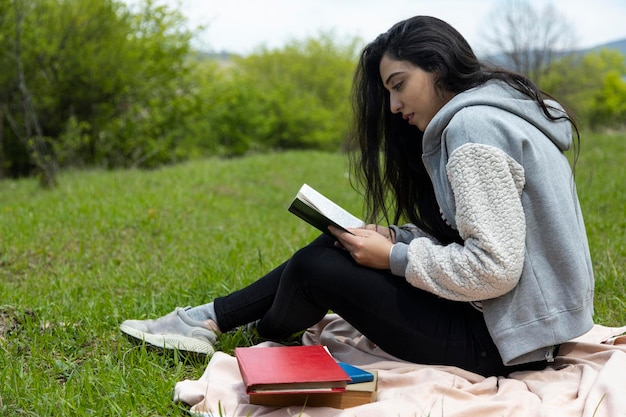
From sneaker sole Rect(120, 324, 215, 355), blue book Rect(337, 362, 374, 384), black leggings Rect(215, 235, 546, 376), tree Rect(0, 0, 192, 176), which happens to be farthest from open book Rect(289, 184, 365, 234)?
tree Rect(0, 0, 192, 176)

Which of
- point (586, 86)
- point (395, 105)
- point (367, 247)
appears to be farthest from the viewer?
point (586, 86)

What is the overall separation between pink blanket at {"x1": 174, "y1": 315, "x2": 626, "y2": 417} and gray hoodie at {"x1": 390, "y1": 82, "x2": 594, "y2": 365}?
0.13 m

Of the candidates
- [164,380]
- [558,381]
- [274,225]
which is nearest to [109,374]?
[164,380]

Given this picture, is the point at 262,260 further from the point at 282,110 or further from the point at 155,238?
the point at 282,110

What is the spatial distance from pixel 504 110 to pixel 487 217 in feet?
1.31

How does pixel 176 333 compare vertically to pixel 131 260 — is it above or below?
above

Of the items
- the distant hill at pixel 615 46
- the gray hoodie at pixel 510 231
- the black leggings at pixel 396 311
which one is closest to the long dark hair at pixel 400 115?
the gray hoodie at pixel 510 231

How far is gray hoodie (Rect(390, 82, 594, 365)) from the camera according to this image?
2.32 meters

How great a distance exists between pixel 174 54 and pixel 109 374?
12.4m

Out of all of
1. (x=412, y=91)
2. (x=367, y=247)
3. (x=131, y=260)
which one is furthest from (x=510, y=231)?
(x=131, y=260)

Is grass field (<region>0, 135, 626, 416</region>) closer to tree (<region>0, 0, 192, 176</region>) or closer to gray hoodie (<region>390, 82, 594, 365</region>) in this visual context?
gray hoodie (<region>390, 82, 594, 365</region>)

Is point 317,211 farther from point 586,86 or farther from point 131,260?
point 586,86

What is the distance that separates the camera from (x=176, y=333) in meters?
3.02

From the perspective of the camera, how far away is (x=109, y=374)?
274 cm
